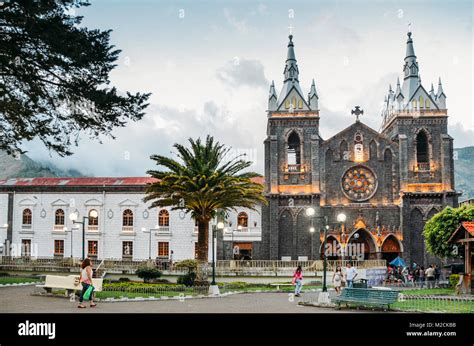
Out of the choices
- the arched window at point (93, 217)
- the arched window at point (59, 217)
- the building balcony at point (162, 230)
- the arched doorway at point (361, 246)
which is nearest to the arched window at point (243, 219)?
the building balcony at point (162, 230)

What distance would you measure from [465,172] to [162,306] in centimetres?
16561

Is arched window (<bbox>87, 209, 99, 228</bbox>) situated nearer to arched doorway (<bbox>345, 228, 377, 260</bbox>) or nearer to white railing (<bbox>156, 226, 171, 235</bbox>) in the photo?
white railing (<bbox>156, 226, 171, 235</bbox>)

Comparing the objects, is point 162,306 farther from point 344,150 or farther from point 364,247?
point 344,150

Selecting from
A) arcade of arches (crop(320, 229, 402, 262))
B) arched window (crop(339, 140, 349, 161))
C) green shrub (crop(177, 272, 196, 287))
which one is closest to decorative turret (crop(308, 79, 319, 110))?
arched window (crop(339, 140, 349, 161))

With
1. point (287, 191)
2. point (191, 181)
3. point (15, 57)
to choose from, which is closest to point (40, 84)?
point (15, 57)

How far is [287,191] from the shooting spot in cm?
5209

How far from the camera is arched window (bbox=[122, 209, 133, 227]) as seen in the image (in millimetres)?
55812

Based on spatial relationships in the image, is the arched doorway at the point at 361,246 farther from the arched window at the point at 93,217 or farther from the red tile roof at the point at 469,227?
the arched window at the point at 93,217

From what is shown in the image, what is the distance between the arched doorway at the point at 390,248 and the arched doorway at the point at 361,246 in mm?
1003

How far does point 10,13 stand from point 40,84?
2.80 meters

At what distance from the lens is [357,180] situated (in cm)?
5250

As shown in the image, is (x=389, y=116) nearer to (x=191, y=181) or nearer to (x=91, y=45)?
(x=191, y=181)

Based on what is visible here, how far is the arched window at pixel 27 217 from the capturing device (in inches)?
2251
